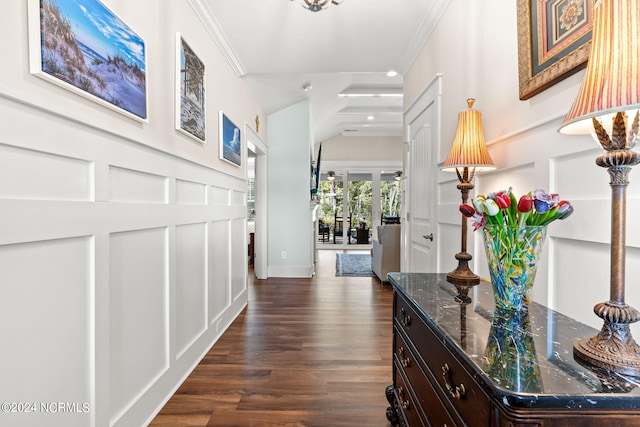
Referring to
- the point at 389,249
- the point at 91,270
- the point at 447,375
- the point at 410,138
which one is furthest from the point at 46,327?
the point at 389,249

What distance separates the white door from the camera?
2.42 m

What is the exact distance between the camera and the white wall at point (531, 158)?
1005 millimetres

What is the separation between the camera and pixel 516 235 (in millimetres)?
948

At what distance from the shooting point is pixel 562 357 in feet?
2.33

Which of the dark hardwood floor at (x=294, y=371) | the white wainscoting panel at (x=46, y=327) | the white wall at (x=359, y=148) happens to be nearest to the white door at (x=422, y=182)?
the dark hardwood floor at (x=294, y=371)

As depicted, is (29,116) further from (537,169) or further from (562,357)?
(537,169)

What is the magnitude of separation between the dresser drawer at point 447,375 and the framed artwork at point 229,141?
212 cm

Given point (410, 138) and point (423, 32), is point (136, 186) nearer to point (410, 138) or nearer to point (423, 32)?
point (423, 32)

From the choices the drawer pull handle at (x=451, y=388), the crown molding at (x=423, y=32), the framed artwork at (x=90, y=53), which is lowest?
the drawer pull handle at (x=451, y=388)

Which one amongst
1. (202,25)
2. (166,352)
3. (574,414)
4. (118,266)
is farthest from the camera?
(202,25)

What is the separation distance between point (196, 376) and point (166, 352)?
396mm

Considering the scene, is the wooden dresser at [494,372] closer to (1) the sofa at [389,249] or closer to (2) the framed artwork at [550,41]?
(2) the framed artwork at [550,41]

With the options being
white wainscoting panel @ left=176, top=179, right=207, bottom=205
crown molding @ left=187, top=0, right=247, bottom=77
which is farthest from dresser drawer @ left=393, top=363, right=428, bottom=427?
crown molding @ left=187, top=0, right=247, bottom=77

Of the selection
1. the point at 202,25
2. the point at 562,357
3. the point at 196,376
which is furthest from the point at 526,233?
the point at 202,25
